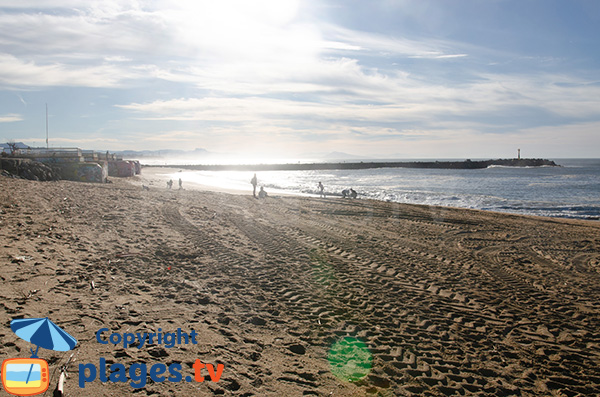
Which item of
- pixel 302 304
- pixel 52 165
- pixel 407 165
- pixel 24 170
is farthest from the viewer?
pixel 407 165

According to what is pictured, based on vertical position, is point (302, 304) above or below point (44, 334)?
below

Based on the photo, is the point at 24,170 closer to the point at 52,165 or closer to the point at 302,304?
the point at 52,165

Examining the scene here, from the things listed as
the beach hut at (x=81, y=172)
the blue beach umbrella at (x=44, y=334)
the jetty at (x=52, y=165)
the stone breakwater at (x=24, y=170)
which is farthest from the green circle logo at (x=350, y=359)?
the beach hut at (x=81, y=172)

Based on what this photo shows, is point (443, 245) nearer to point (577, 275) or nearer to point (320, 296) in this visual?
point (577, 275)

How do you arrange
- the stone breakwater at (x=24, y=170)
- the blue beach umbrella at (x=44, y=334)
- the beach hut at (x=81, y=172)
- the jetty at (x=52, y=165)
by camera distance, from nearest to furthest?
the blue beach umbrella at (x=44, y=334) → the stone breakwater at (x=24, y=170) → the jetty at (x=52, y=165) → the beach hut at (x=81, y=172)

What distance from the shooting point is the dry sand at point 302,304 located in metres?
3.96

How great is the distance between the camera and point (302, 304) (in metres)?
5.95

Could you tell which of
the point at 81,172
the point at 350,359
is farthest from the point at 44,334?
the point at 81,172

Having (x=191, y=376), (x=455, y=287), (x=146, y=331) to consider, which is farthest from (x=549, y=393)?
(x=146, y=331)

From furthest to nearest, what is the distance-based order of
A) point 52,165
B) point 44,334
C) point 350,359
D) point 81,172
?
point 81,172 → point 52,165 → point 350,359 → point 44,334

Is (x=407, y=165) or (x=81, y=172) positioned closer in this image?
(x=81, y=172)

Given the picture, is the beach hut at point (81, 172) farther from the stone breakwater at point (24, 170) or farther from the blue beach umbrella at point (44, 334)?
the blue beach umbrella at point (44, 334)

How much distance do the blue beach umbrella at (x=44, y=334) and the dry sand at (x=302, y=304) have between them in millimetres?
562

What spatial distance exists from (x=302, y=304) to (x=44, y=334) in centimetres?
385
